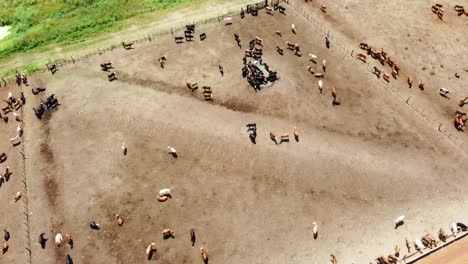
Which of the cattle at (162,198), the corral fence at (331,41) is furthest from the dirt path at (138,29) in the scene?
the cattle at (162,198)

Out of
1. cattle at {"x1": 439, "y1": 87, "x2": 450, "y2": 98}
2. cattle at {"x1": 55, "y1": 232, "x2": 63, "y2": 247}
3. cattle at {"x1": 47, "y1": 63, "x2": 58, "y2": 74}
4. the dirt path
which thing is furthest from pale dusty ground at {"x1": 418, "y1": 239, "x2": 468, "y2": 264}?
cattle at {"x1": 47, "y1": 63, "x2": 58, "y2": 74}

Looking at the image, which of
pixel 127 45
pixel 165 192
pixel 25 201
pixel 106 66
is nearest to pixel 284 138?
pixel 165 192

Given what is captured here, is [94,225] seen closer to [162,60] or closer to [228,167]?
[228,167]

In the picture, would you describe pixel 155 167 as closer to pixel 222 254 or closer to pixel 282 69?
pixel 222 254

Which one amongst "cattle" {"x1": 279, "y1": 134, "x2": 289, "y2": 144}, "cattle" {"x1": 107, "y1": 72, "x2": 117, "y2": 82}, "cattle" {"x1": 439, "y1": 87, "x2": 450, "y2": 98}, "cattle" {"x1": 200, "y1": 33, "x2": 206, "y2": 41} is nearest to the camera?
"cattle" {"x1": 279, "y1": 134, "x2": 289, "y2": 144}

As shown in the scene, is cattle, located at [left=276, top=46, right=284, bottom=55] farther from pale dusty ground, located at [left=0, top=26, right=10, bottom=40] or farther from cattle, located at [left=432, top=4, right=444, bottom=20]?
pale dusty ground, located at [left=0, top=26, right=10, bottom=40]

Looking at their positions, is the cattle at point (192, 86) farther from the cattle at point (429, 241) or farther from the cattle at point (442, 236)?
the cattle at point (442, 236)

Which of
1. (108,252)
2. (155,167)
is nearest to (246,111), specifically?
(155,167)
